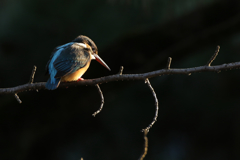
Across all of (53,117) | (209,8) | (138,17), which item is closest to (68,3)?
(138,17)

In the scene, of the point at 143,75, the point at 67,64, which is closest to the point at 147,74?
the point at 143,75

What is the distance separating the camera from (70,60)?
2.67 metres

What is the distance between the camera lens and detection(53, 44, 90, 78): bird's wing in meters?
2.54

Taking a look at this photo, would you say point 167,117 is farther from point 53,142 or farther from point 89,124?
point 53,142

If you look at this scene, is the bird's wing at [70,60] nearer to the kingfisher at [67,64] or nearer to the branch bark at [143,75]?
the kingfisher at [67,64]

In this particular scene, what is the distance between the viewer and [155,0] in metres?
3.78

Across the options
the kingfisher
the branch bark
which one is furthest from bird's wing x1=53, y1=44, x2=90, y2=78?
the branch bark

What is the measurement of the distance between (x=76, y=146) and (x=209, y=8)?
9.07 ft

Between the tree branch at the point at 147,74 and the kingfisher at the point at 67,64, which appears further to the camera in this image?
the kingfisher at the point at 67,64

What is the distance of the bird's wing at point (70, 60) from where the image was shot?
8.32 feet

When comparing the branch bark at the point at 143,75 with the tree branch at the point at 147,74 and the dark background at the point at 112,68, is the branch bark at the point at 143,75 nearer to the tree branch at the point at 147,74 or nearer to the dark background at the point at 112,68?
the tree branch at the point at 147,74

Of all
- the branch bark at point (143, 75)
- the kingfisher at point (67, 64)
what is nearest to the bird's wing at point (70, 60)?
the kingfisher at point (67, 64)

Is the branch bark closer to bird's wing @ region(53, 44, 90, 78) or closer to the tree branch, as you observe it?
the tree branch

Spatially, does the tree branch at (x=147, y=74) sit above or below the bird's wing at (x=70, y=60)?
above
